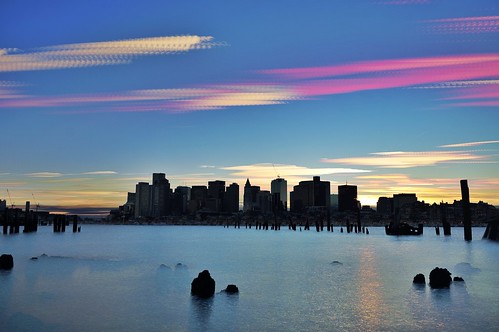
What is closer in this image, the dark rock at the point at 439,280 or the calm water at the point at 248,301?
the calm water at the point at 248,301

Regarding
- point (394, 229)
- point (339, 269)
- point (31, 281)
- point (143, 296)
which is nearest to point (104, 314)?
point (143, 296)

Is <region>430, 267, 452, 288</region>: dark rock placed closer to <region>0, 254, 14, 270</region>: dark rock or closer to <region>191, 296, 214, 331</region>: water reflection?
<region>191, 296, 214, 331</region>: water reflection

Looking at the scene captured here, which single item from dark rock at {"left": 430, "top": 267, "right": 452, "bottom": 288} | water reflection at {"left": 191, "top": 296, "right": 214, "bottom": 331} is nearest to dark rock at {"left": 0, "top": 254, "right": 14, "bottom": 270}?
water reflection at {"left": 191, "top": 296, "right": 214, "bottom": 331}

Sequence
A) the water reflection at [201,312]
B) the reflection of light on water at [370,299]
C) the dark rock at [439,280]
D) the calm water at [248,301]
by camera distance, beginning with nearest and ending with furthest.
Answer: the water reflection at [201,312], the calm water at [248,301], the reflection of light on water at [370,299], the dark rock at [439,280]

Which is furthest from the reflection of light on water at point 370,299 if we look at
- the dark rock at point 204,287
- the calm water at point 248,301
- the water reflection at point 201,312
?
the dark rock at point 204,287

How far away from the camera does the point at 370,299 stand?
36.3 m

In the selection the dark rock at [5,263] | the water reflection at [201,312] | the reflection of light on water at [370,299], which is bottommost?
the reflection of light on water at [370,299]

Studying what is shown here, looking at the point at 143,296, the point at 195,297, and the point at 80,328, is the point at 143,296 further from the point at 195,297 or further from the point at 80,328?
the point at 80,328

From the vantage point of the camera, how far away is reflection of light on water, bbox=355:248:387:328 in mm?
29094

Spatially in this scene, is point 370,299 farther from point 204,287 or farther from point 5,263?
point 5,263

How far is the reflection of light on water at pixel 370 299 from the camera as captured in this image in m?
29.1

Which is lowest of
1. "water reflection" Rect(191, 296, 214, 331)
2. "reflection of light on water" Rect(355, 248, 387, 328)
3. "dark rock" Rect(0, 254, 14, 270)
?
"reflection of light on water" Rect(355, 248, 387, 328)

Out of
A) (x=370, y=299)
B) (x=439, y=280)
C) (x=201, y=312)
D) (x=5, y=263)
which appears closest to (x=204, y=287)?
(x=201, y=312)

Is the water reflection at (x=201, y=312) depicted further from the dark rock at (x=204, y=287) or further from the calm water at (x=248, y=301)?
the dark rock at (x=204, y=287)
